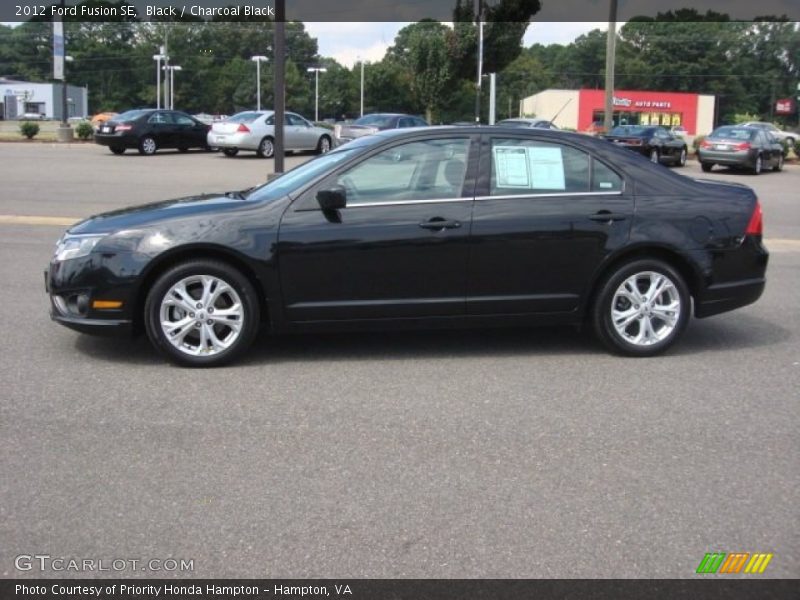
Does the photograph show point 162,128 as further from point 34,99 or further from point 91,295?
point 34,99

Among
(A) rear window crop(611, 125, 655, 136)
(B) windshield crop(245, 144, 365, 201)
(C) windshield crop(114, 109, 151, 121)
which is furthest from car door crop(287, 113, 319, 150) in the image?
(B) windshield crop(245, 144, 365, 201)

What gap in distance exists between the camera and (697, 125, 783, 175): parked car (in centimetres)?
2688

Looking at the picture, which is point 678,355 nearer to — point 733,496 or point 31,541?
point 733,496

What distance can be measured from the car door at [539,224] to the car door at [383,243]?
16 centimetres

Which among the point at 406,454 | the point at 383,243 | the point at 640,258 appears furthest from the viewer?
the point at 640,258

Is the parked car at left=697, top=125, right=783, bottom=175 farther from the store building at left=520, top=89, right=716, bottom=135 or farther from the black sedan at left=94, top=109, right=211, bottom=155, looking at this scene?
the store building at left=520, top=89, right=716, bottom=135

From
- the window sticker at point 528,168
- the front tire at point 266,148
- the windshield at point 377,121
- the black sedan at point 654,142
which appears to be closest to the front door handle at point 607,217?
the window sticker at point 528,168

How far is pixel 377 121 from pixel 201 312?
21.8 meters

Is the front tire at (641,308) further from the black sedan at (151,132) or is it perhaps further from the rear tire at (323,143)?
the black sedan at (151,132)

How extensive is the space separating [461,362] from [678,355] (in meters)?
1.63

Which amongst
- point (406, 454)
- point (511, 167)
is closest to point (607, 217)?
point (511, 167)

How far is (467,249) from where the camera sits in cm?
613

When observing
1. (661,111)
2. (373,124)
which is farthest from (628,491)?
(661,111)

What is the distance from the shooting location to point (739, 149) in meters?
26.8
